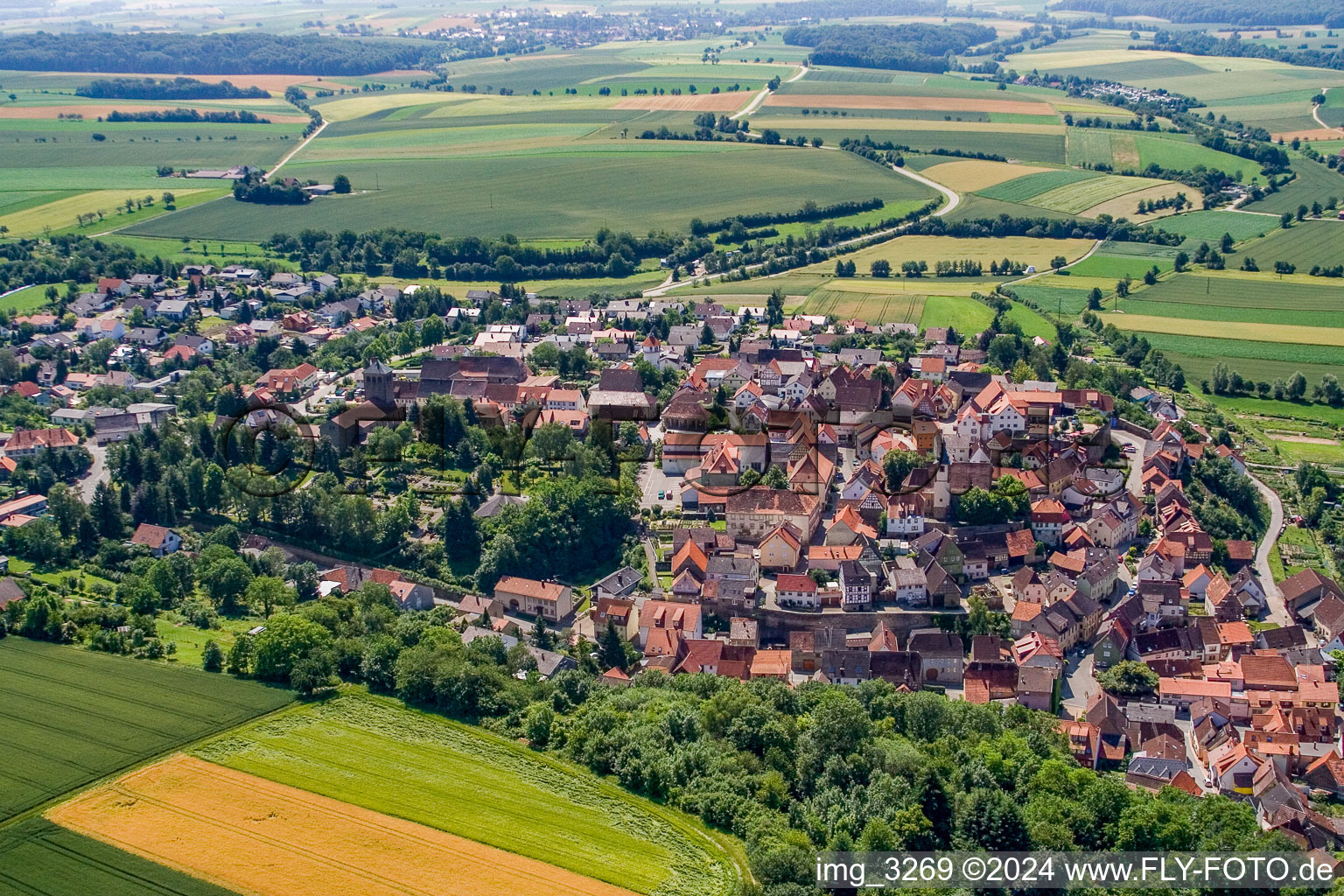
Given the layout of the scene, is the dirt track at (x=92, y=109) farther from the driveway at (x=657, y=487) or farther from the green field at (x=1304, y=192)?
the driveway at (x=657, y=487)

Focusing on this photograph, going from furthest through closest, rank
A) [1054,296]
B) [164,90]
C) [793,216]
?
[164,90] < [793,216] < [1054,296]

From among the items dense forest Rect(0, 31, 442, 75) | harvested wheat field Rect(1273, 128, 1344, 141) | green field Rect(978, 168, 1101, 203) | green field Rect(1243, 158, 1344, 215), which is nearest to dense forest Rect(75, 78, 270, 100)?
dense forest Rect(0, 31, 442, 75)

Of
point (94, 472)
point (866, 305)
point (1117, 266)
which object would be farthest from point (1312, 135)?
point (94, 472)

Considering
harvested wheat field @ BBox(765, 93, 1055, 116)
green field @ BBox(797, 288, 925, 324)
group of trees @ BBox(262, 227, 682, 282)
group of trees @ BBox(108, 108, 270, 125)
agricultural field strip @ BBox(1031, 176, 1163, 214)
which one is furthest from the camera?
harvested wheat field @ BBox(765, 93, 1055, 116)

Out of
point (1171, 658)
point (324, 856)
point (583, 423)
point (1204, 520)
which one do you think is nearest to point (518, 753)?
point (324, 856)

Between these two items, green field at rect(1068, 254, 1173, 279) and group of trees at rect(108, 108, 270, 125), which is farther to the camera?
group of trees at rect(108, 108, 270, 125)

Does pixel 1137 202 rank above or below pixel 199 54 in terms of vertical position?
below

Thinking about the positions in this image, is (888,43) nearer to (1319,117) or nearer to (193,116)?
(1319,117)

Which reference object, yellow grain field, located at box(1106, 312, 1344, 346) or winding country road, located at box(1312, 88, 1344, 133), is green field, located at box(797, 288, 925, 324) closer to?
yellow grain field, located at box(1106, 312, 1344, 346)
